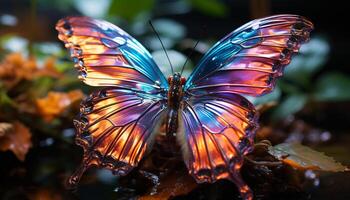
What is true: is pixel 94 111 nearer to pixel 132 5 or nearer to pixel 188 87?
pixel 188 87

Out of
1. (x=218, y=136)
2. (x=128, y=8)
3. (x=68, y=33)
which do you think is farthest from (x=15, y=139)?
(x=128, y=8)

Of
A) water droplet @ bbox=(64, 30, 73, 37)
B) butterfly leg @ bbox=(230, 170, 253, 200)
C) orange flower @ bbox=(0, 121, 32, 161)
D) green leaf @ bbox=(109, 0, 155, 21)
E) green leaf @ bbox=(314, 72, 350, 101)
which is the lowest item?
orange flower @ bbox=(0, 121, 32, 161)

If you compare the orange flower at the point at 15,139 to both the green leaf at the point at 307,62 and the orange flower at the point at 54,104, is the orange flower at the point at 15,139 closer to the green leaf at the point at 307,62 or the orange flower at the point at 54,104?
the orange flower at the point at 54,104

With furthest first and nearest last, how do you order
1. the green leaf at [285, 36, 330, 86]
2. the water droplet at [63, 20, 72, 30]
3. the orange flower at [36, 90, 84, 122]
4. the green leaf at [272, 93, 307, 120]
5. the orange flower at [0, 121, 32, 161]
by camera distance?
the green leaf at [285, 36, 330, 86] → the green leaf at [272, 93, 307, 120] → the orange flower at [36, 90, 84, 122] → the orange flower at [0, 121, 32, 161] → the water droplet at [63, 20, 72, 30]

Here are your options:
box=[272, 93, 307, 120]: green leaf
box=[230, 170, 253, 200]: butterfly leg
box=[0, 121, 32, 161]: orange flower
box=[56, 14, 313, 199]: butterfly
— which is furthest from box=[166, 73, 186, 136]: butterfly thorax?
box=[272, 93, 307, 120]: green leaf

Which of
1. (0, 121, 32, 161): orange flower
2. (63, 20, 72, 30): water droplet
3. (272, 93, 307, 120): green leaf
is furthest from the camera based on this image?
(272, 93, 307, 120): green leaf

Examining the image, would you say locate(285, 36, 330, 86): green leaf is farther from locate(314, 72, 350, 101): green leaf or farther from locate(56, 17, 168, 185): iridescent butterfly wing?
locate(56, 17, 168, 185): iridescent butterfly wing
